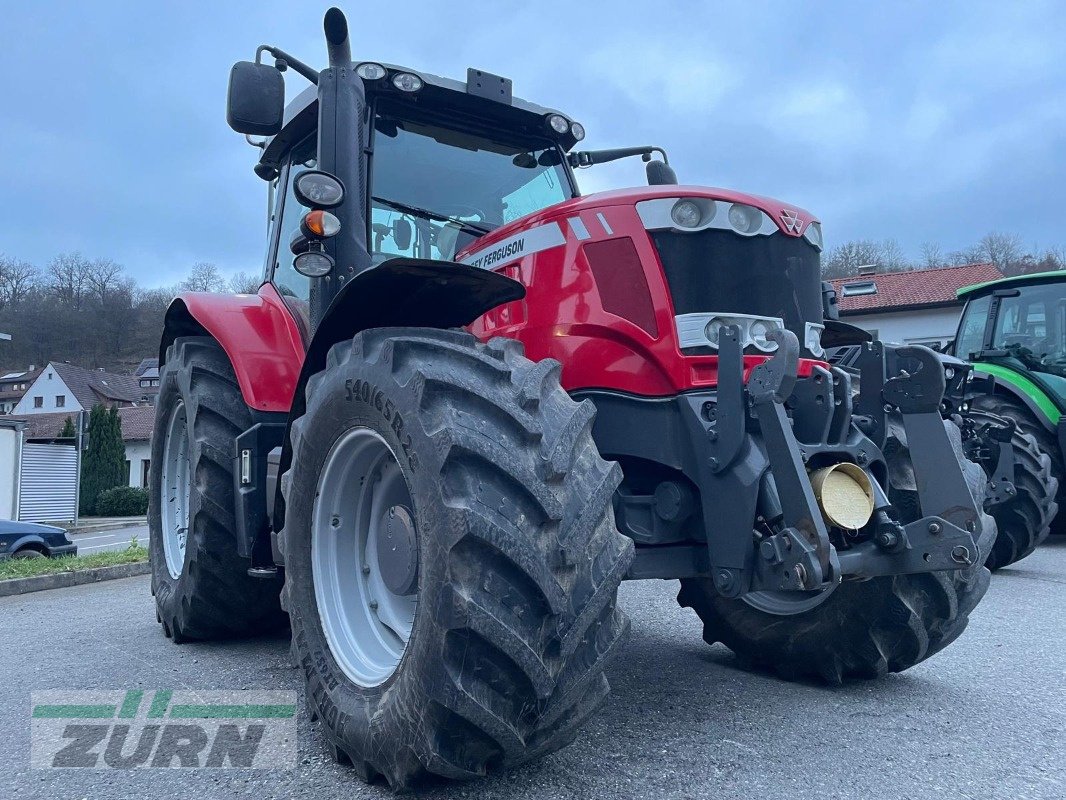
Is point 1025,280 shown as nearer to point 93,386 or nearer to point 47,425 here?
point 47,425

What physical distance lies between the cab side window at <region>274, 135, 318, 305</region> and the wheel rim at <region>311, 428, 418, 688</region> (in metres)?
1.41

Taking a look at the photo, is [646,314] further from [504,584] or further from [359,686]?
[359,686]

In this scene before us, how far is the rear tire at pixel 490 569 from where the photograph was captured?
2021 millimetres

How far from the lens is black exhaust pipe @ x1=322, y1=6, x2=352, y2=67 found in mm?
3232

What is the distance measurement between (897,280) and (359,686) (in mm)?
35588

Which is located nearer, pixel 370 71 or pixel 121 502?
pixel 370 71

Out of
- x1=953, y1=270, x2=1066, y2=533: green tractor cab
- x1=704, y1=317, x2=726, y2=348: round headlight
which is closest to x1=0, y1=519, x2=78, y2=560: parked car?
x1=704, y1=317, x2=726, y2=348: round headlight

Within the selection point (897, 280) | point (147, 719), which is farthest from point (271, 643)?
point (897, 280)

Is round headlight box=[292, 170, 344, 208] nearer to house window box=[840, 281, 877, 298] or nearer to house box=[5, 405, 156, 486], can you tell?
house window box=[840, 281, 877, 298]

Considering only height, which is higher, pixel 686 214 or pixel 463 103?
pixel 463 103

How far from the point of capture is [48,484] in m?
27.1

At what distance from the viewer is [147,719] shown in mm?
3027

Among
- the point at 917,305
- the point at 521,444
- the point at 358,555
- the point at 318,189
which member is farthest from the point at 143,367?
the point at 521,444

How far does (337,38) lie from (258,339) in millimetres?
1407
